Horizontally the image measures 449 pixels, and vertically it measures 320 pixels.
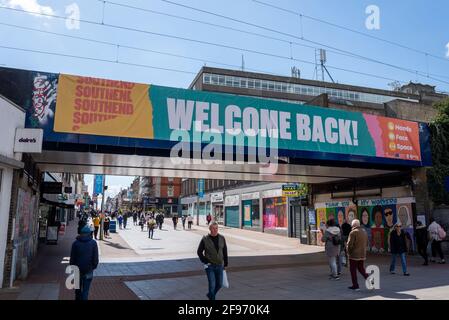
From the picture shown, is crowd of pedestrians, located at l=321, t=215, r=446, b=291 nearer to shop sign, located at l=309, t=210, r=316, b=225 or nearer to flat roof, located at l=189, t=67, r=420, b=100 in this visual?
shop sign, located at l=309, t=210, r=316, b=225

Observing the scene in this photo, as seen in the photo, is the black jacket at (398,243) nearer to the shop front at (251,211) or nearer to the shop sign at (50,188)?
the shop sign at (50,188)

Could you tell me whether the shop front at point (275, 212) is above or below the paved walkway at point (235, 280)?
above

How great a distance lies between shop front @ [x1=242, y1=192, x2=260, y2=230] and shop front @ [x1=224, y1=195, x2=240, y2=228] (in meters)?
1.55

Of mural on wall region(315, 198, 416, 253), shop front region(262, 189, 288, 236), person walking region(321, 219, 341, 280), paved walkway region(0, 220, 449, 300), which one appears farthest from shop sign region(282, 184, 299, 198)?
person walking region(321, 219, 341, 280)

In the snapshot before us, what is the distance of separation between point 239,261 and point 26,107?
9.85 metres

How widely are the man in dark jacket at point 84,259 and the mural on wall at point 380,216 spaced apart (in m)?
12.2

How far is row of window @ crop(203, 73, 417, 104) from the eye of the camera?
5844 cm

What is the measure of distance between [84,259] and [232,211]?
36.7 m

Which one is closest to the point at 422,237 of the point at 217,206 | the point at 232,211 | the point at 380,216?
the point at 380,216

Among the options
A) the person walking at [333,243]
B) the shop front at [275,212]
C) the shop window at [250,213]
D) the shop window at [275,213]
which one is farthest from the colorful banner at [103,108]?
the shop window at [250,213]

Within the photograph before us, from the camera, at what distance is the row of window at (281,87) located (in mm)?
58438

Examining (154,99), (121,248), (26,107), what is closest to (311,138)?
(154,99)

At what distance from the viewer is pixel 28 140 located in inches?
400

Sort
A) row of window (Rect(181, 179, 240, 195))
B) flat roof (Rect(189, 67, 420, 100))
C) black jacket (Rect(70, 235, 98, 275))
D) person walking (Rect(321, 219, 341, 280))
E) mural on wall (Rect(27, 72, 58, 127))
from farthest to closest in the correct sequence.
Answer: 1. flat roof (Rect(189, 67, 420, 100))
2. row of window (Rect(181, 179, 240, 195))
3. person walking (Rect(321, 219, 341, 280))
4. mural on wall (Rect(27, 72, 58, 127))
5. black jacket (Rect(70, 235, 98, 275))
